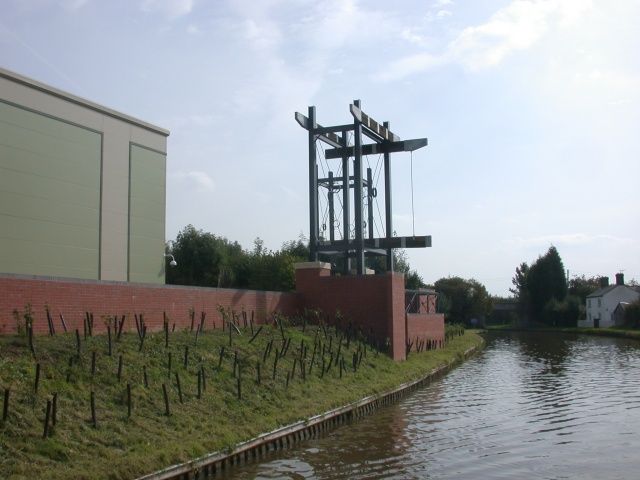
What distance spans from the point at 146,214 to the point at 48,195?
545 cm

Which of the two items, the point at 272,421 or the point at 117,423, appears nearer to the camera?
the point at 117,423

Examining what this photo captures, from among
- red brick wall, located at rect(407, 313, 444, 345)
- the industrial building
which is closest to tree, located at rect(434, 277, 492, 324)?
red brick wall, located at rect(407, 313, 444, 345)

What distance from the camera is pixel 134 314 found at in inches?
749

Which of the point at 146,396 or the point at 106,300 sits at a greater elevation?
the point at 106,300

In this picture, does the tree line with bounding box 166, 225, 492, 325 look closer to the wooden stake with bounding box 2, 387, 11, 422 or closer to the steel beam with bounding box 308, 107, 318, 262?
the steel beam with bounding box 308, 107, 318, 262

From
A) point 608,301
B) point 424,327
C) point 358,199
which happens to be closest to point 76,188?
point 358,199

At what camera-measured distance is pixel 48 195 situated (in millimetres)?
24641

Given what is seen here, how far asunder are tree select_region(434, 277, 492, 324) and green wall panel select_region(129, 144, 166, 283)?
5887cm

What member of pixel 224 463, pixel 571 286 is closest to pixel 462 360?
pixel 224 463

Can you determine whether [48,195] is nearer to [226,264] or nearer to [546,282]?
[226,264]

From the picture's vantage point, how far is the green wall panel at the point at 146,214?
94.6ft

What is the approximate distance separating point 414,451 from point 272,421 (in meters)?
3.05

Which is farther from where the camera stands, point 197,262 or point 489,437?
point 197,262

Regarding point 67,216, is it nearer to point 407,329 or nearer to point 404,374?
point 404,374
